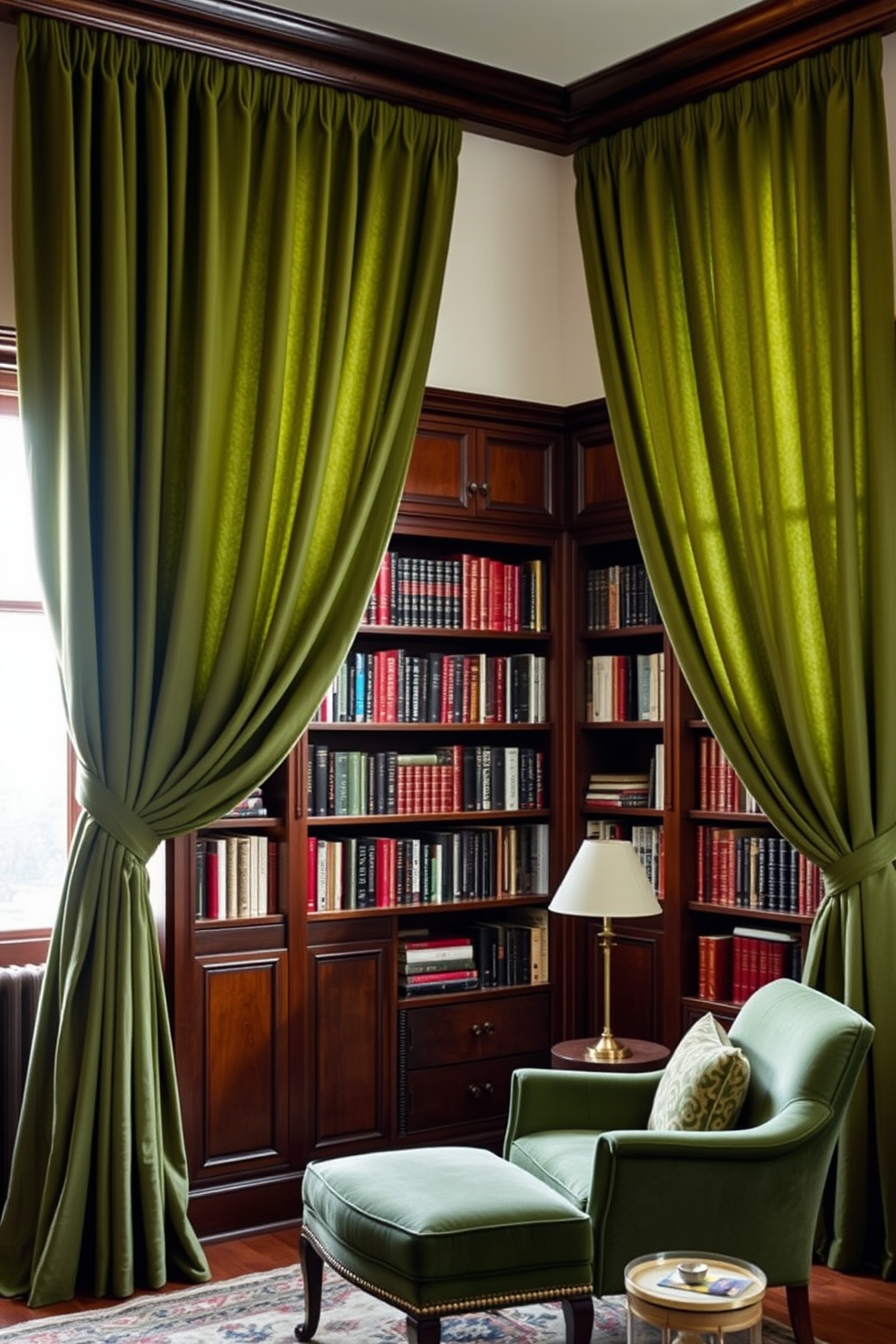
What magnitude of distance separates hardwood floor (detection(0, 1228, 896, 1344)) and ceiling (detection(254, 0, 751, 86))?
144 inches

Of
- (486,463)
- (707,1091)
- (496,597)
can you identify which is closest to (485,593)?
(496,597)

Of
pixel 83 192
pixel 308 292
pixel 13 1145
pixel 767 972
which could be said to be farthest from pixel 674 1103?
pixel 83 192

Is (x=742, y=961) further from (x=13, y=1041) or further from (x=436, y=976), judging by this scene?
(x=13, y=1041)

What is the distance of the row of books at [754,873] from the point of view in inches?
190

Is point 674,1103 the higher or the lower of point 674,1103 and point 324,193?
the lower

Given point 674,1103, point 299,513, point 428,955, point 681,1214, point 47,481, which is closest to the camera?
point 681,1214

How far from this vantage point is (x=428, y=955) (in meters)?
5.32

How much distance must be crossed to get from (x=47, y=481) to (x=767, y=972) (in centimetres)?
260

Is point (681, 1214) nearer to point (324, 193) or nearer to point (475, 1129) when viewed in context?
point (475, 1129)

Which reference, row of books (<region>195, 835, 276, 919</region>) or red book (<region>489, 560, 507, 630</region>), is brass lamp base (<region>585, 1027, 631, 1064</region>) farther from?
red book (<region>489, 560, 507, 630</region>)

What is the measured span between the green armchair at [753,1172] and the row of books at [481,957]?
Answer: 4.50ft

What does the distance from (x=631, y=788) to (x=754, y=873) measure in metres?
0.62

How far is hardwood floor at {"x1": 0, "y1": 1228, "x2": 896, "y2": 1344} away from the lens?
4.03 meters

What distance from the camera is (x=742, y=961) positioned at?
5020 millimetres
